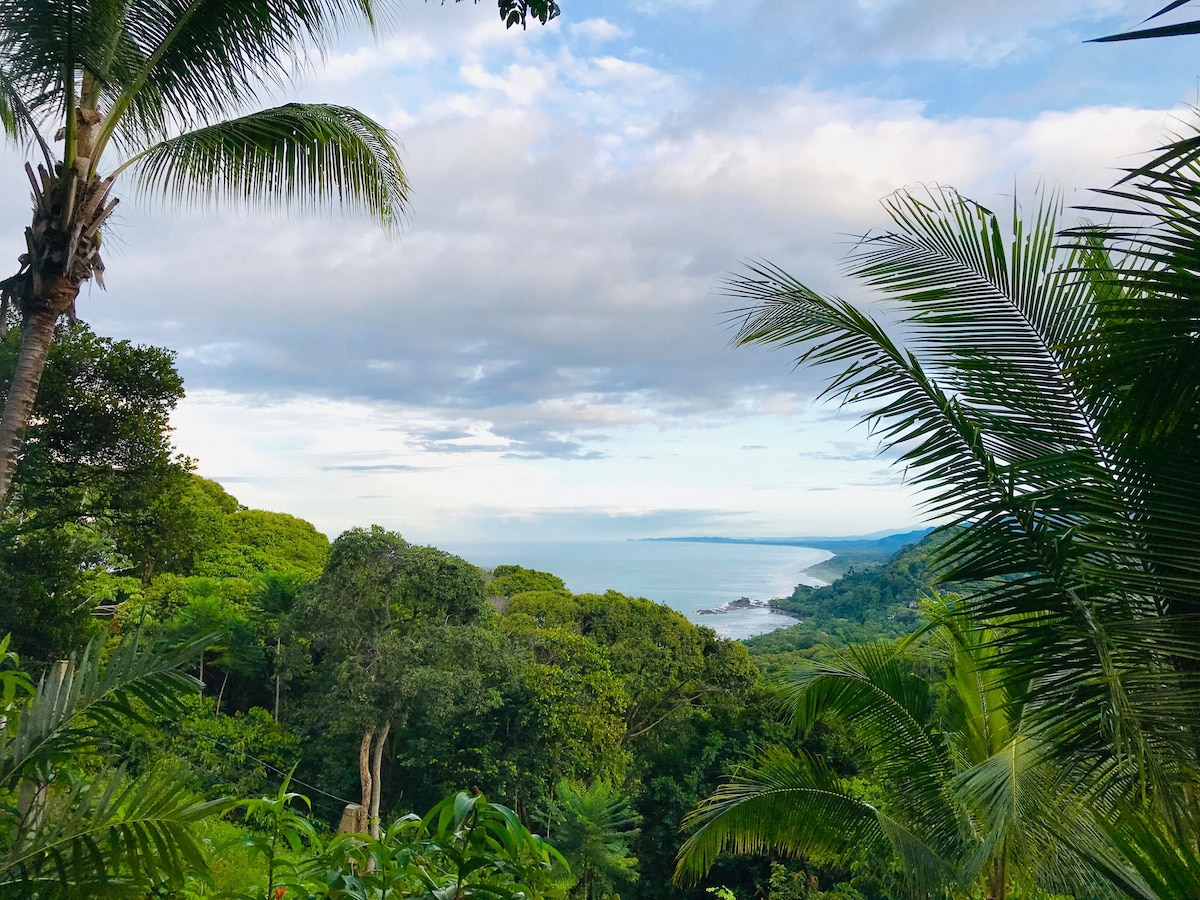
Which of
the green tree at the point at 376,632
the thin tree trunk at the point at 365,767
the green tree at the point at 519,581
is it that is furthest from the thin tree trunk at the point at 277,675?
the green tree at the point at 519,581

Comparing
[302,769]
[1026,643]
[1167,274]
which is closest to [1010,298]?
[1167,274]

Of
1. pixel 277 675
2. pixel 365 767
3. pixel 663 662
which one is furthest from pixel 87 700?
pixel 663 662

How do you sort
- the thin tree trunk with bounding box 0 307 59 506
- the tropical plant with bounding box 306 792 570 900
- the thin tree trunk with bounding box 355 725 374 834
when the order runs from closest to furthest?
the tropical plant with bounding box 306 792 570 900 < the thin tree trunk with bounding box 0 307 59 506 < the thin tree trunk with bounding box 355 725 374 834

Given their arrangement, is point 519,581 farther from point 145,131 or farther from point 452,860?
point 452,860

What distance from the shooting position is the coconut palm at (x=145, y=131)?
2.81 meters

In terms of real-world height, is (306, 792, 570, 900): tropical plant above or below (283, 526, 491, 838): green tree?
above

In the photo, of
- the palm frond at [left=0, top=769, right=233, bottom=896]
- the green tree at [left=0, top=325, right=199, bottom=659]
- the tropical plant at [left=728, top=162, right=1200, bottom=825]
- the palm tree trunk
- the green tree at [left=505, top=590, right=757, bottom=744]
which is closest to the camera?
the palm frond at [left=0, top=769, right=233, bottom=896]

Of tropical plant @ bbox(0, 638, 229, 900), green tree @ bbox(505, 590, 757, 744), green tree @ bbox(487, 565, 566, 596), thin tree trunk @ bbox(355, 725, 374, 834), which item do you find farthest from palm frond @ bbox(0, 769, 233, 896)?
green tree @ bbox(487, 565, 566, 596)

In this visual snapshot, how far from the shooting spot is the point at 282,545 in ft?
62.6

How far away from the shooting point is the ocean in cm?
2375

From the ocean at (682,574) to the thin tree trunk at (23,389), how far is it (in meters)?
15.2

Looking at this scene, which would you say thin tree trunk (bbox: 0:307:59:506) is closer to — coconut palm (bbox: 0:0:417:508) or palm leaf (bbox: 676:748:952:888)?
coconut palm (bbox: 0:0:417:508)

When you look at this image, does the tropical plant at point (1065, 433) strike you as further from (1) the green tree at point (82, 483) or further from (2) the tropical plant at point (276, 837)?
(1) the green tree at point (82, 483)

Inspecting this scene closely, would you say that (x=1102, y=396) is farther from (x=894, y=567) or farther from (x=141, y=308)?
(x=894, y=567)
